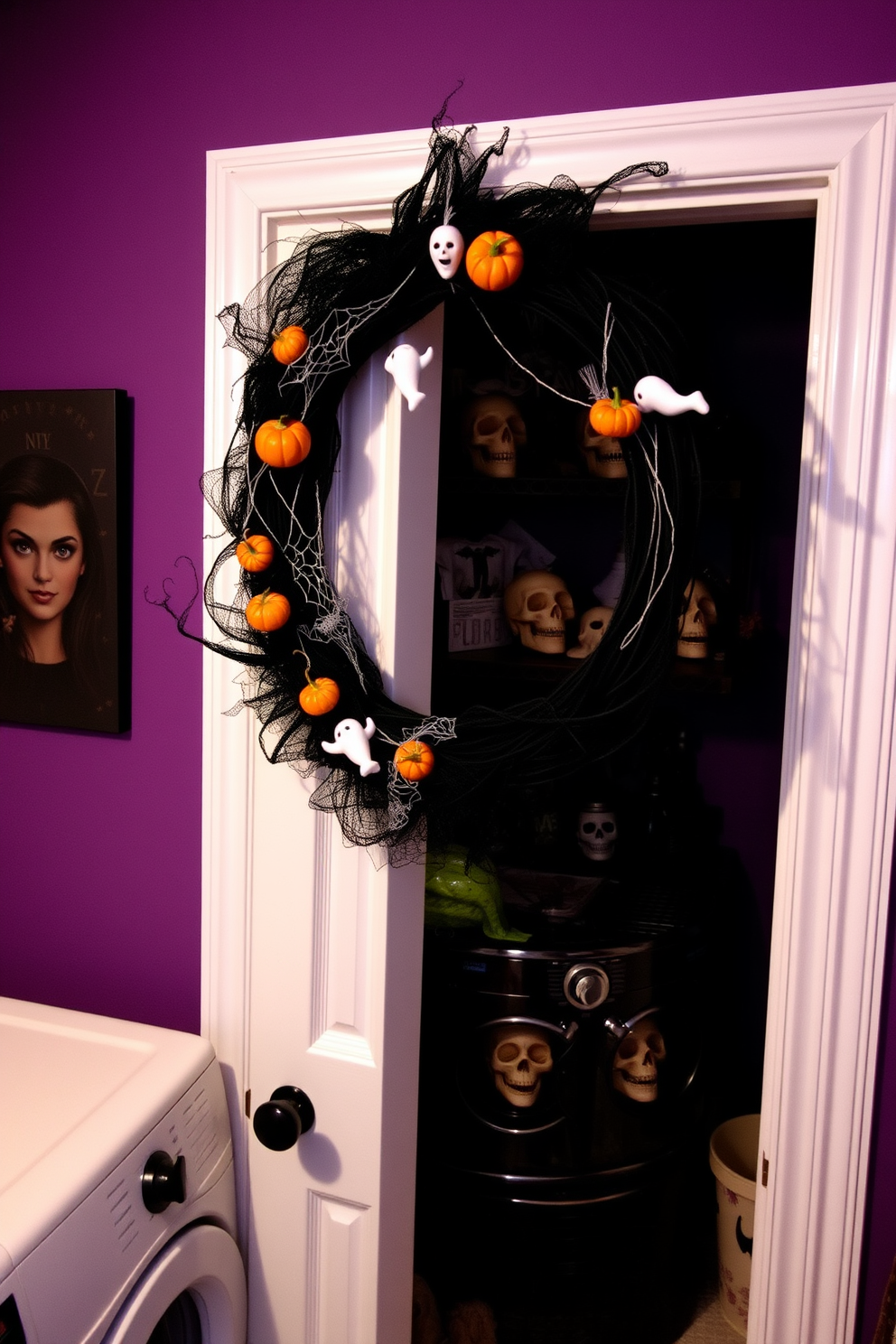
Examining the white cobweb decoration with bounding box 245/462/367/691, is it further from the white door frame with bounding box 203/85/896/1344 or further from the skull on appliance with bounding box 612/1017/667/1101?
the skull on appliance with bounding box 612/1017/667/1101

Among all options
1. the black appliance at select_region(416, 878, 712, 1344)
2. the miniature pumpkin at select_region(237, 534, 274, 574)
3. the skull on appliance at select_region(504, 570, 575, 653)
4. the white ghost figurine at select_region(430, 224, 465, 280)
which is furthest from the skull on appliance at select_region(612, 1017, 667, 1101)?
the white ghost figurine at select_region(430, 224, 465, 280)

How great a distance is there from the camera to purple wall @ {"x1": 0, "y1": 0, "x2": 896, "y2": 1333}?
1.23m

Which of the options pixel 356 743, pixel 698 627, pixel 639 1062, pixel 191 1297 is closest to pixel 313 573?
pixel 356 743

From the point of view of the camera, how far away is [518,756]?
1.28 metres

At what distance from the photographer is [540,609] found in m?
2.48

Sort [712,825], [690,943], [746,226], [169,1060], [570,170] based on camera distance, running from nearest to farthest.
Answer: [570,170] < [169,1060] < [690,943] < [746,226] < [712,825]

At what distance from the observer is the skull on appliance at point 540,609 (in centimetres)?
246

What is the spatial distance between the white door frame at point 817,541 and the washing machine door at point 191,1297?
0.73 meters

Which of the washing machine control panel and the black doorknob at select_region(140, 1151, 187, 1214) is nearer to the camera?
the black doorknob at select_region(140, 1151, 187, 1214)

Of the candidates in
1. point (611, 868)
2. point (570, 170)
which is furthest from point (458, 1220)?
point (570, 170)

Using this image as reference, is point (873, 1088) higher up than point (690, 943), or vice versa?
point (873, 1088)

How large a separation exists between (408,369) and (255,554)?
1.02ft

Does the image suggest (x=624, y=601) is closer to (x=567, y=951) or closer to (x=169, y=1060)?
(x=169, y=1060)

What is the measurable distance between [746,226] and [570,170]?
130cm
